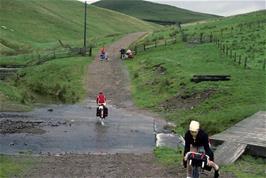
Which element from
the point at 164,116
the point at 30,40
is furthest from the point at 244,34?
the point at 30,40

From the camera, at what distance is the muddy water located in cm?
2127

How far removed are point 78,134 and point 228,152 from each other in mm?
8101

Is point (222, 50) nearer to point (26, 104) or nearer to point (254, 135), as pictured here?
point (26, 104)

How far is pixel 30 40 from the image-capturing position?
98.2m

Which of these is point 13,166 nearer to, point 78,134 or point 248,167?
point 78,134

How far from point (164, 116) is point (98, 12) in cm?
12835

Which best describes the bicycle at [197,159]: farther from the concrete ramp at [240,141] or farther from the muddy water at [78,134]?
the muddy water at [78,134]

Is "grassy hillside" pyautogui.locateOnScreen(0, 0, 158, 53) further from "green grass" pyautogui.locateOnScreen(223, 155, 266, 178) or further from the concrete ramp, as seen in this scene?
"green grass" pyautogui.locateOnScreen(223, 155, 266, 178)

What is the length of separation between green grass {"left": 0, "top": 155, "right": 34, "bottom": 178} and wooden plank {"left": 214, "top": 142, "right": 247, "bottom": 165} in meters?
6.34

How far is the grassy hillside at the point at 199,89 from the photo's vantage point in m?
27.9

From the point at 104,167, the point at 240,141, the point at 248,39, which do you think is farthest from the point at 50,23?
the point at 104,167

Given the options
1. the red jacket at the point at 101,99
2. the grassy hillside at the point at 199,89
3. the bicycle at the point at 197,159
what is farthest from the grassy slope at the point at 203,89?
the bicycle at the point at 197,159

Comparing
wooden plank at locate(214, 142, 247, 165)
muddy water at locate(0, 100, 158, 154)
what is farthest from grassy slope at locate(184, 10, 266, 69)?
wooden plank at locate(214, 142, 247, 165)

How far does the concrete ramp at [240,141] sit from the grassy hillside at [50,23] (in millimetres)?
61018
